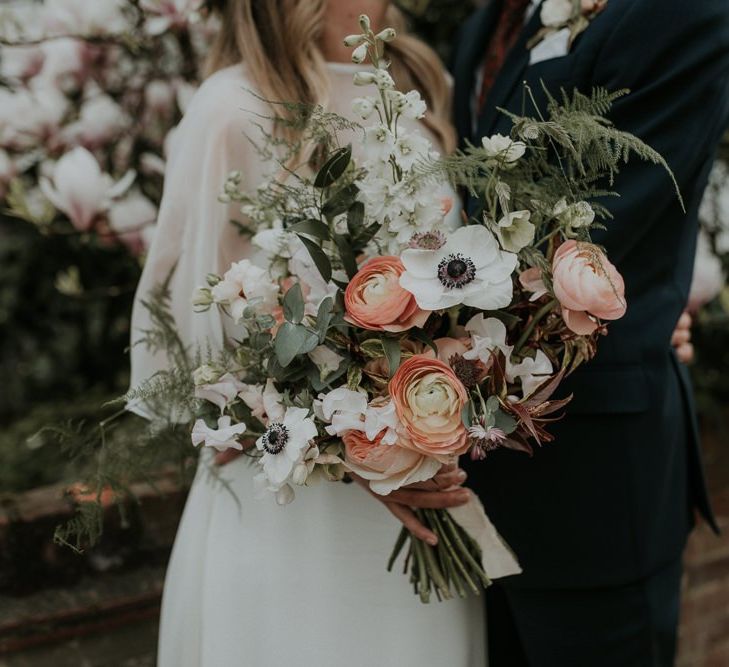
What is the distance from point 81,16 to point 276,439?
1.36 metres

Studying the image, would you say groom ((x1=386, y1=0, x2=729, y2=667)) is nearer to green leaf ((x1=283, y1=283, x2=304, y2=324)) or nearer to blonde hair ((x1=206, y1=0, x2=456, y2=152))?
blonde hair ((x1=206, y1=0, x2=456, y2=152))

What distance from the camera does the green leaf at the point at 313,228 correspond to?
3.68 ft

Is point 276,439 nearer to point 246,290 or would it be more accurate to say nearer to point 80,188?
point 246,290

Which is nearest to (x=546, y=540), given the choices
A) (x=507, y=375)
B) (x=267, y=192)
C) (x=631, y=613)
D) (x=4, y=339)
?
(x=631, y=613)

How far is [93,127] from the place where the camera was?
2070mm

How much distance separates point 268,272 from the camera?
121 cm

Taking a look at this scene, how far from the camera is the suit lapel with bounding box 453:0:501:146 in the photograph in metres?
1.72

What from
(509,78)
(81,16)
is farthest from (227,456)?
(81,16)

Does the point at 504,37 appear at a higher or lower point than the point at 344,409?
higher

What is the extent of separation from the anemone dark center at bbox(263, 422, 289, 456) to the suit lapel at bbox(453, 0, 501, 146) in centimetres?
87

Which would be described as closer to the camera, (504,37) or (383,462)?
(383,462)

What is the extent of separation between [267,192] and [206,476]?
59 cm

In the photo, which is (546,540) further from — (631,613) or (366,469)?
(366,469)

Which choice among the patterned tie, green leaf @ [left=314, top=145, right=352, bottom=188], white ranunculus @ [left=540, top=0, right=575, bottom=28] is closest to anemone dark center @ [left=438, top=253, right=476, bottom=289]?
green leaf @ [left=314, top=145, right=352, bottom=188]
